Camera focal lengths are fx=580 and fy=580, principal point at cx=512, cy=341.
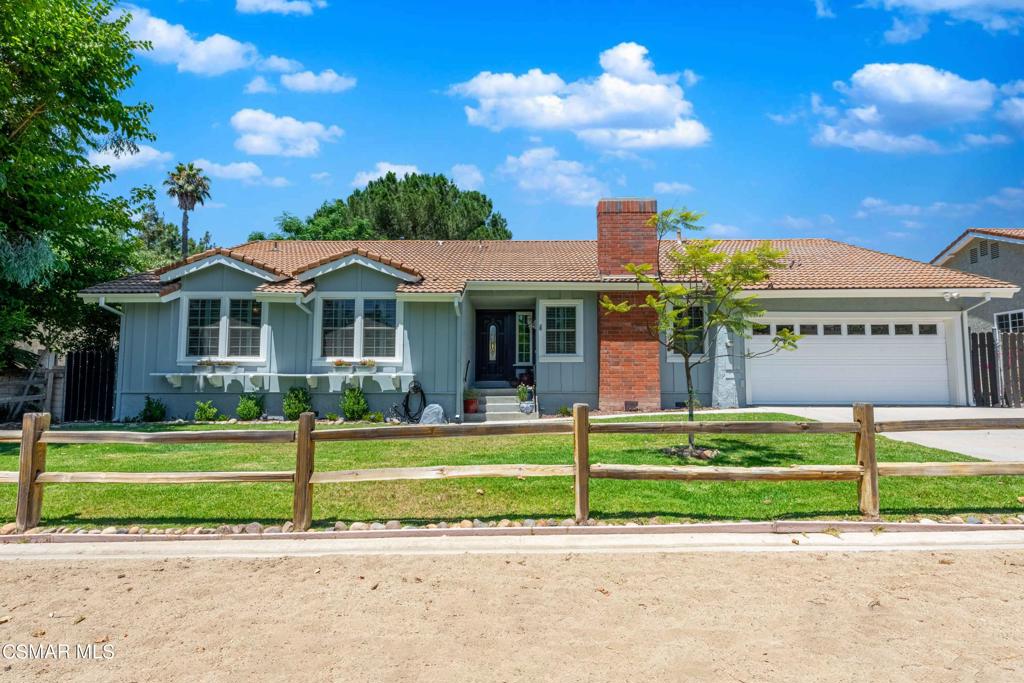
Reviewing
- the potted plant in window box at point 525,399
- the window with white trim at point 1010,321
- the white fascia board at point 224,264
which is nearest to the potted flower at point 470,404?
the potted plant in window box at point 525,399

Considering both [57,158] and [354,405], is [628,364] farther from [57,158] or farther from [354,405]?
[57,158]

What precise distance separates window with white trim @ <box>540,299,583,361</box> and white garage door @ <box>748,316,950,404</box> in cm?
461

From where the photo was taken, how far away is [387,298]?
14.4 metres

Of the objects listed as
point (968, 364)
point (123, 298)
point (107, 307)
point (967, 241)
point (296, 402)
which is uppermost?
point (967, 241)

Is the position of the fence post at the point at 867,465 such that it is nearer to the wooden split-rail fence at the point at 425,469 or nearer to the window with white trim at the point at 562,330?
the wooden split-rail fence at the point at 425,469

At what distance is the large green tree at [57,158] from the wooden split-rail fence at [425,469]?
10268mm

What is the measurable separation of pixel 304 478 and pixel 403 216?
2751 cm

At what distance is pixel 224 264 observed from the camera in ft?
47.3

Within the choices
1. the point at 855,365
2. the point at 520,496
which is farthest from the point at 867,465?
the point at 855,365

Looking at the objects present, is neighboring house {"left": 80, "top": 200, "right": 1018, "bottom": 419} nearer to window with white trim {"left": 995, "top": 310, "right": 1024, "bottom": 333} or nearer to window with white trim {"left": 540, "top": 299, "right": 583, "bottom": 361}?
window with white trim {"left": 540, "top": 299, "right": 583, "bottom": 361}

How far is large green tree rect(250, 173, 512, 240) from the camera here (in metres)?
31.5

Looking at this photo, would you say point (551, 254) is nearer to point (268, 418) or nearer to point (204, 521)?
point (268, 418)

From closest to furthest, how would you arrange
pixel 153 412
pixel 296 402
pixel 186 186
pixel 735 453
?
pixel 735 453 → pixel 296 402 → pixel 153 412 → pixel 186 186

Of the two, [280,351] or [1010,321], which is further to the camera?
[1010,321]
